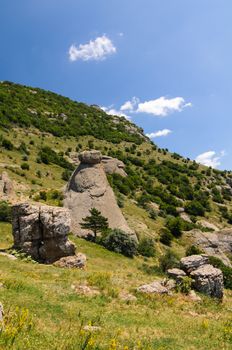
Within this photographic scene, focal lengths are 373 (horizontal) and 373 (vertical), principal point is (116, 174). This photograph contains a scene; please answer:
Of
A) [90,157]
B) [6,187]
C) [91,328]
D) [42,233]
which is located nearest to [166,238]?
[90,157]

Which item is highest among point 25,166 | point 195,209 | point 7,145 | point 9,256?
point 7,145

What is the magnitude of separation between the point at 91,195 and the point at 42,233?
57.9 ft

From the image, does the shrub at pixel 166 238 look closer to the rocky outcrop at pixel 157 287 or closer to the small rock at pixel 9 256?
the small rock at pixel 9 256

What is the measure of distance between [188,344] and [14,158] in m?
58.0

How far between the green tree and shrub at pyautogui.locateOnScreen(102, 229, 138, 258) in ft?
7.84

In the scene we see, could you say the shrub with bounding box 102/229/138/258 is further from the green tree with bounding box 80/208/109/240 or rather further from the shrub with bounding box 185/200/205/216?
the shrub with bounding box 185/200/205/216

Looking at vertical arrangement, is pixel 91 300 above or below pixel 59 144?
below

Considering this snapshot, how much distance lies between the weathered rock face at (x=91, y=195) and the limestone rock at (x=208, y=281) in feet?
62.6

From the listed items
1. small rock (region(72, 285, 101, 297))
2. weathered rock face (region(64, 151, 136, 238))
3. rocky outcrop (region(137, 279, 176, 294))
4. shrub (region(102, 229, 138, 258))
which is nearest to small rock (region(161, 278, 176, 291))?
rocky outcrop (region(137, 279, 176, 294))

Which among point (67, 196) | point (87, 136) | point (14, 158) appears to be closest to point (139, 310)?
point (67, 196)

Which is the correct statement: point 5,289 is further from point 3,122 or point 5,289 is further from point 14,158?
point 3,122

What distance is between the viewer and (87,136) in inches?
4144

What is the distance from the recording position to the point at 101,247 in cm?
4031

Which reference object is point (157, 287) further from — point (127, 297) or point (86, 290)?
point (86, 290)
